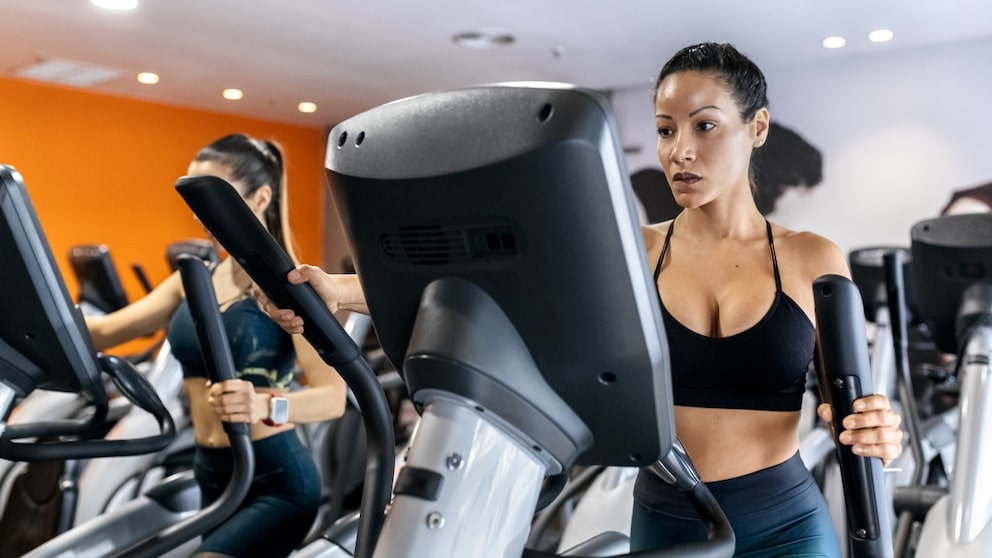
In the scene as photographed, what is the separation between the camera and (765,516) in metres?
1.36

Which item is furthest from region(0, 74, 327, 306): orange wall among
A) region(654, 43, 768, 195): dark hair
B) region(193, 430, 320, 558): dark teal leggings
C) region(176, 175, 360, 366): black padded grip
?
region(176, 175, 360, 366): black padded grip

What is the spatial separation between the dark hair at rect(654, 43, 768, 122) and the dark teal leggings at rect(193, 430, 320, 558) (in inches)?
44.0

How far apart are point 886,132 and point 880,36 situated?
2.47 feet

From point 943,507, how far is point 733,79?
1.40 meters

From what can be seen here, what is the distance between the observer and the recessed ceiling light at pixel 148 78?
741 cm

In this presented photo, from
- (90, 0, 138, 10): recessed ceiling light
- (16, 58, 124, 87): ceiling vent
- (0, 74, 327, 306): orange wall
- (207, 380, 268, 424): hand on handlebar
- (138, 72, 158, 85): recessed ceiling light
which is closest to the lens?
(207, 380, 268, 424): hand on handlebar

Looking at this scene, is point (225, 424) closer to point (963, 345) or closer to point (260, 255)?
point (260, 255)

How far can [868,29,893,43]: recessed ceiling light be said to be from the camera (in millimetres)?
5835

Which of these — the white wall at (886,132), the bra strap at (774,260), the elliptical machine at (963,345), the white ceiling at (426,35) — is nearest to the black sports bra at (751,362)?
the bra strap at (774,260)

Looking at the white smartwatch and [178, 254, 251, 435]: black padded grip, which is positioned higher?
[178, 254, 251, 435]: black padded grip

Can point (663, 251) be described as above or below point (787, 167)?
above

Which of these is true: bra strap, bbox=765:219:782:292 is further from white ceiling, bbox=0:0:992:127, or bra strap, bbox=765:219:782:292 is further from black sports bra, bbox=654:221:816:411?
white ceiling, bbox=0:0:992:127

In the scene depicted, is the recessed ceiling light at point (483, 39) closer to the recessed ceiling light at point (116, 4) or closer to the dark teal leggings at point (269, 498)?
the recessed ceiling light at point (116, 4)

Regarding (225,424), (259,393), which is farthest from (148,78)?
(225,424)
